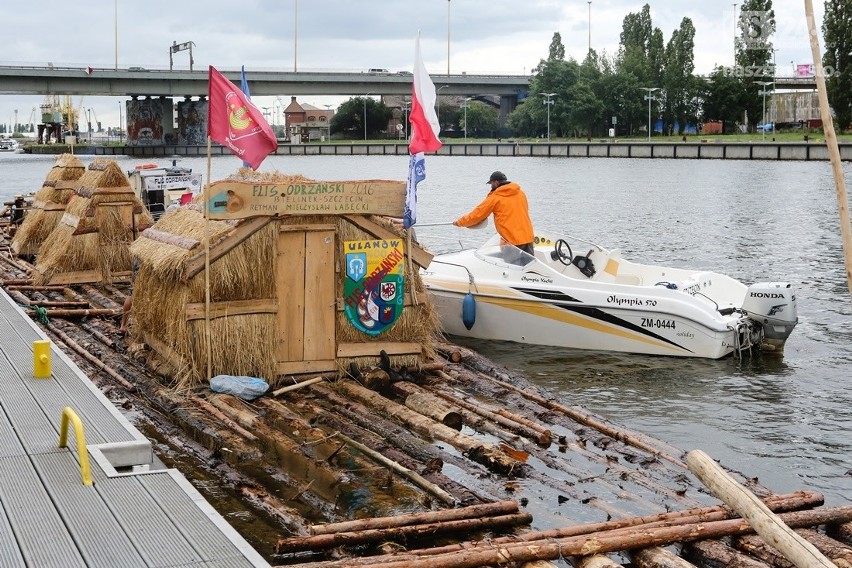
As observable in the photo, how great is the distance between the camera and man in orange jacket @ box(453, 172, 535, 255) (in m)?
19.2

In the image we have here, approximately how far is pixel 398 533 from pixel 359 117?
16713cm

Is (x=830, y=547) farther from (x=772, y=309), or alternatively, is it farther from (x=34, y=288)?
(x=34, y=288)

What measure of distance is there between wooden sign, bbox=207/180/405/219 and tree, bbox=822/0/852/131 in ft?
326

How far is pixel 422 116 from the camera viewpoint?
15.2 meters

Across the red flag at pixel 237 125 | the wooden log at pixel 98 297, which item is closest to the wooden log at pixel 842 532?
the red flag at pixel 237 125

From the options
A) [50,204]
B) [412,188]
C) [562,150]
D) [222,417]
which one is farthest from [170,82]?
[222,417]

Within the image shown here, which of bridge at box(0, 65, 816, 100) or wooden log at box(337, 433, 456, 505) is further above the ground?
bridge at box(0, 65, 816, 100)

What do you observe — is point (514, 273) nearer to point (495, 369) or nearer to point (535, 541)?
point (495, 369)

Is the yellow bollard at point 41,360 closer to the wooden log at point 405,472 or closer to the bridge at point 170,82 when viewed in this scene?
the wooden log at point 405,472

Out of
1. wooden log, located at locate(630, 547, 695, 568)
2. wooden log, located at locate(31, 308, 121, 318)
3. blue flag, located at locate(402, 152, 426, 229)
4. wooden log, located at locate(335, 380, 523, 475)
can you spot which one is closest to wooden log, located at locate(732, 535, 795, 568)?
wooden log, located at locate(630, 547, 695, 568)

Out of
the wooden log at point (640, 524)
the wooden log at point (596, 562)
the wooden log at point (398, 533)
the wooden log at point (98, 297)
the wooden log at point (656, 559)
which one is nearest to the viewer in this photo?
the wooden log at point (596, 562)

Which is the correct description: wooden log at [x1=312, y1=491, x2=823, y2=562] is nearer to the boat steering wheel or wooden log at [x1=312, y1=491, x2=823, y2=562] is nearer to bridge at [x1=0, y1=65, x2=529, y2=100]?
the boat steering wheel

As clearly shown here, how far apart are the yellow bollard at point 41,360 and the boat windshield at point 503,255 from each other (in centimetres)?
995

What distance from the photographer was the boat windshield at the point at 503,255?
2014cm
